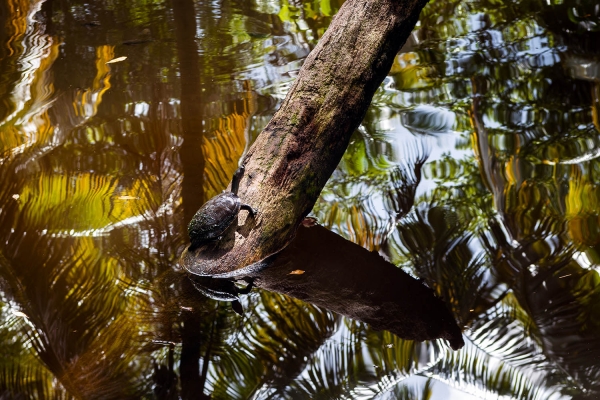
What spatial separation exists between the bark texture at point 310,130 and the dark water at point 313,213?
1.14ft

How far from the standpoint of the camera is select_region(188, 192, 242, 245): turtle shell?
11.0ft

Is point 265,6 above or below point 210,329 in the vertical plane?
above

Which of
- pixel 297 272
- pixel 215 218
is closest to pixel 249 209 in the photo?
pixel 215 218

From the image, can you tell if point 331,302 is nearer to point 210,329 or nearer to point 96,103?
point 210,329

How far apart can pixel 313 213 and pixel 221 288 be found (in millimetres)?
926

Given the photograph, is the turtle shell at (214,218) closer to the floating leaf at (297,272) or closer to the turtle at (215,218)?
the turtle at (215,218)

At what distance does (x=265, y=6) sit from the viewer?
796 cm

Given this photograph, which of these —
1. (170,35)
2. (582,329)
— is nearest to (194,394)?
(582,329)

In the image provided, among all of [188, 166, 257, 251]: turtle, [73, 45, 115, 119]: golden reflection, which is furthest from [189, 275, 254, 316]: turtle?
[73, 45, 115, 119]: golden reflection

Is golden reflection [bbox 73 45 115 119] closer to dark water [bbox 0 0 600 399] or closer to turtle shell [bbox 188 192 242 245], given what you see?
dark water [bbox 0 0 600 399]

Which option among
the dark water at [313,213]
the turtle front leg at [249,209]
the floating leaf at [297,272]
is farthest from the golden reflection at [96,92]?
the floating leaf at [297,272]

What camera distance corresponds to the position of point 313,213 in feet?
13.4

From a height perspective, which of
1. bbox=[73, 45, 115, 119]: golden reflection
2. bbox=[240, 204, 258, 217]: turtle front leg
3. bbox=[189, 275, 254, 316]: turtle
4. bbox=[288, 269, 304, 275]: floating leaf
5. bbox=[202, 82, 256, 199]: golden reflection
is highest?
bbox=[240, 204, 258, 217]: turtle front leg

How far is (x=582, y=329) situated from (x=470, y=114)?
2621 millimetres
